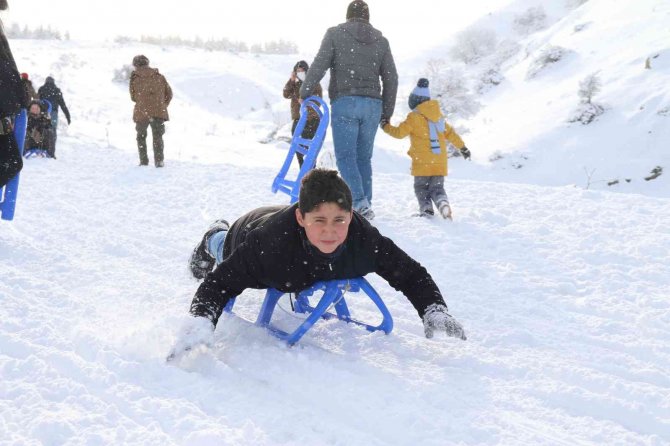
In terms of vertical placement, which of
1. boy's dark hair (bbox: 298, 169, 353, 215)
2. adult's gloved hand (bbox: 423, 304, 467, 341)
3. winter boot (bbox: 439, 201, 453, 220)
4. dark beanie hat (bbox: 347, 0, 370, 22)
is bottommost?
adult's gloved hand (bbox: 423, 304, 467, 341)

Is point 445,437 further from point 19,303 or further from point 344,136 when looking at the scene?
point 344,136

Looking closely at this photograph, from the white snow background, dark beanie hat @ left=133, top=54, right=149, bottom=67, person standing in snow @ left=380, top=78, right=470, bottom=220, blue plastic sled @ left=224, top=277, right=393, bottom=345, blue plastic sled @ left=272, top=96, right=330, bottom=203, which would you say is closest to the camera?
the white snow background

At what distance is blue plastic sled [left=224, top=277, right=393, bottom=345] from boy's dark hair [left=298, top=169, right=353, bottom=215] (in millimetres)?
360

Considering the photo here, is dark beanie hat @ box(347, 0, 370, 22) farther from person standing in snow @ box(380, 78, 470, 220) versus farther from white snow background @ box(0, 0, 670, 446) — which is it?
white snow background @ box(0, 0, 670, 446)

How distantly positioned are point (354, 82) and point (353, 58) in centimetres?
20

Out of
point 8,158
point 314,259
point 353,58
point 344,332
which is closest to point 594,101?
point 353,58

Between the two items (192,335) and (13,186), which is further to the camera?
(13,186)

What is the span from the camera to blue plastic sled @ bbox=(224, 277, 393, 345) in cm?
235

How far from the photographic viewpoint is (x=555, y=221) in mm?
4559

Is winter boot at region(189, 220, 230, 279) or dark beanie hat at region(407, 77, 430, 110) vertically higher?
dark beanie hat at region(407, 77, 430, 110)

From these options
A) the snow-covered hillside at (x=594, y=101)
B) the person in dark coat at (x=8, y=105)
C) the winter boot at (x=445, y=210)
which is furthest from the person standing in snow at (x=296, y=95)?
the snow-covered hillside at (x=594, y=101)

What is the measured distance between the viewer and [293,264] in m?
2.34

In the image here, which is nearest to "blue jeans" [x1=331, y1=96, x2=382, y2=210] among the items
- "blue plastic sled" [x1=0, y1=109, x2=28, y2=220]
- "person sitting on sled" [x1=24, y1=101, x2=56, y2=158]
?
"blue plastic sled" [x1=0, y1=109, x2=28, y2=220]

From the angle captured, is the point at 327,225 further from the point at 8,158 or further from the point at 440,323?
the point at 8,158
